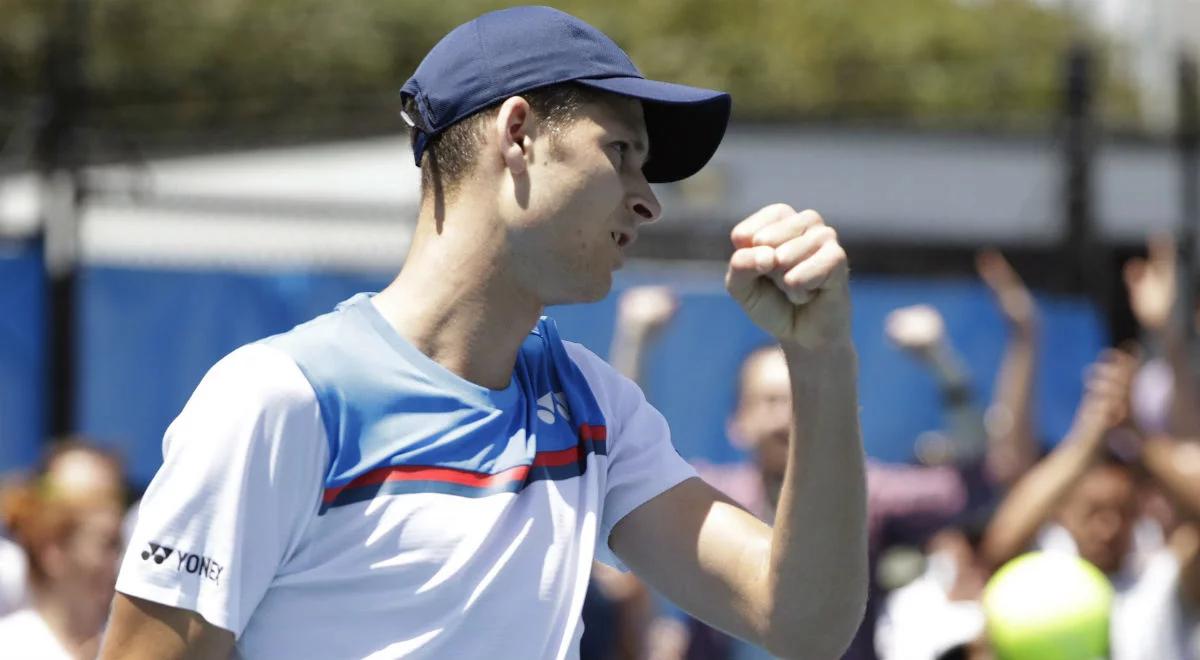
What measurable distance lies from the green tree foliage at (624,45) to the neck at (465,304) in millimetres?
16418

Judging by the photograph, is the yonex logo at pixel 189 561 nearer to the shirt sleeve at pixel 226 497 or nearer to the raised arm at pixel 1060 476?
the shirt sleeve at pixel 226 497

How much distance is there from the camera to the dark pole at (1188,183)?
1059cm

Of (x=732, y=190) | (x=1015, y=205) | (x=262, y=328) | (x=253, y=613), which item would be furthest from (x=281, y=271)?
(x=1015, y=205)

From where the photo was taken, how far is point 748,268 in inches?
83.8

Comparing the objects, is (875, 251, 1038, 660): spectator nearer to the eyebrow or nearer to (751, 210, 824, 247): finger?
the eyebrow

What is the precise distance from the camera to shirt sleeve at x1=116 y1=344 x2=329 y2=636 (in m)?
2.10

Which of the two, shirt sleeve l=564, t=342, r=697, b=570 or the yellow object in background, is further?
the yellow object in background

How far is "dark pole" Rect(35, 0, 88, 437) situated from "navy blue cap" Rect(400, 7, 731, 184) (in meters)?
5.75

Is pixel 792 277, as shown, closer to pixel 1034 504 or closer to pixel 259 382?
pixel 259 382

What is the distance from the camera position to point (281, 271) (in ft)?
26.6

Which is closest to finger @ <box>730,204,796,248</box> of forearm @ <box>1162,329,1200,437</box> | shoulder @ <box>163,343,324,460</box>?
shoulder @ <box>163,343,324,460</box>

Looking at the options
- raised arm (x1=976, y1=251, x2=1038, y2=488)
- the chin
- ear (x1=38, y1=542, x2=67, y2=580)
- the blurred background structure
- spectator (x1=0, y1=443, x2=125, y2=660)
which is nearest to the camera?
the chin

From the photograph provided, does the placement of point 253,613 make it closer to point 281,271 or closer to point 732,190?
point 281,271

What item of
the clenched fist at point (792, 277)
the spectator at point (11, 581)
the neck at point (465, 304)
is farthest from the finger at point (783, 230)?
the spectator at point (11, 581)
